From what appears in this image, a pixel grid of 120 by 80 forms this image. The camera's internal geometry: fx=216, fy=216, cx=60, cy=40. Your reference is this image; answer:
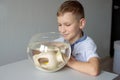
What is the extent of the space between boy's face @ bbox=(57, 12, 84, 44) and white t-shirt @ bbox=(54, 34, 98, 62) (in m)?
0.05

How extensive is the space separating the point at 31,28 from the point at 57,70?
3.82ft

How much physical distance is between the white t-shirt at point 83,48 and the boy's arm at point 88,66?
0.09 m

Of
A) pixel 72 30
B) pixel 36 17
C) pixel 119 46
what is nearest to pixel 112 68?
pixel 119 46

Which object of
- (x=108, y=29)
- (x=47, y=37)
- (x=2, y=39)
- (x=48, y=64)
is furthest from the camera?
(x=108, y=29)

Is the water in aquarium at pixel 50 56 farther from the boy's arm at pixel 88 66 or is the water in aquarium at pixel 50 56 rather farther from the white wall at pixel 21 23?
the white wall at pixel 21 23

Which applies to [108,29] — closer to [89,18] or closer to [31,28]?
[89,18]

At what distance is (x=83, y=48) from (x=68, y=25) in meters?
0.16

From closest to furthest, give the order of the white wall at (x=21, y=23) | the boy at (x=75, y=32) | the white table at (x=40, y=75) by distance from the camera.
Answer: the white table at (x=40, y=75) < the boy at (x=75, y=32) < the white wall at (x=21, y=23)

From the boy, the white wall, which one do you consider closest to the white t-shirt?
the boy

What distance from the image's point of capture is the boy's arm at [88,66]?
979 mm

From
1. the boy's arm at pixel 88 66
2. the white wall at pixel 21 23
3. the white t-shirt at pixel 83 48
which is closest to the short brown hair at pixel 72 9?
the white t-shirt at pixel 83 48

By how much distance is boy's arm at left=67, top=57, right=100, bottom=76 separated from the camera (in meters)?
0.98

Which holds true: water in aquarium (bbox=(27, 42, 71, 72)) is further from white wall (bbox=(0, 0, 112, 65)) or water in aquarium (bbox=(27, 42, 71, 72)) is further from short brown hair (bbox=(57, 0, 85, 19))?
white wall (bbox=(0, 0, 112, 65))

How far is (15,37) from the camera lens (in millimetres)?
1989
